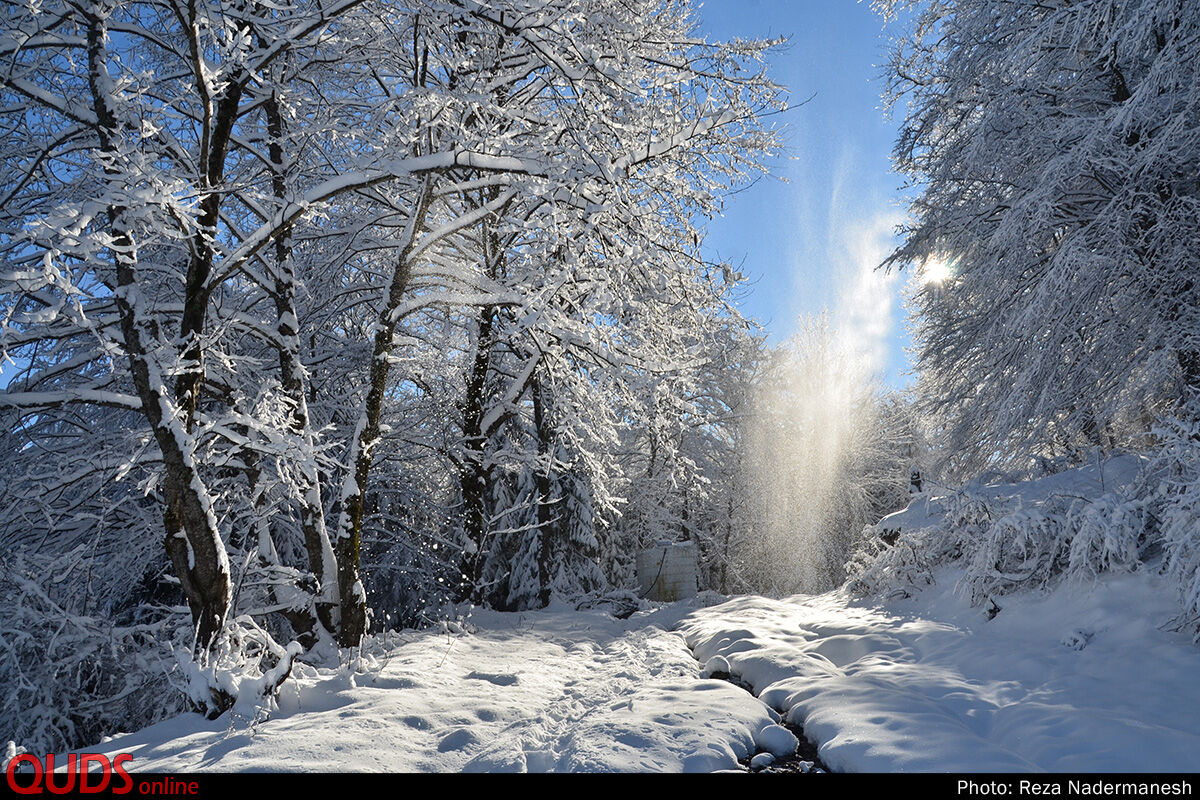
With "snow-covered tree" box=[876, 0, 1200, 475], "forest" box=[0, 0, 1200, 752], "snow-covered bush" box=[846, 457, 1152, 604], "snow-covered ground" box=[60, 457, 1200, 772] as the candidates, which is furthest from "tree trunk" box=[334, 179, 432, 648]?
"snow-covered tree" box=[876, 0, 1200, 475]

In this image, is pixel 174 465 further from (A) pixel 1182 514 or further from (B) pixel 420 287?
(A) pixel 1182 514

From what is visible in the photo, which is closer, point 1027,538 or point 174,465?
point 174,465

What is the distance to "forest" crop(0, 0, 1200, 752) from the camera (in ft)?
14.8

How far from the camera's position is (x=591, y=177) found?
16.5 feet

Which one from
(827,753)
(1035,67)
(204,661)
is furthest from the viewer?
(1035,67)

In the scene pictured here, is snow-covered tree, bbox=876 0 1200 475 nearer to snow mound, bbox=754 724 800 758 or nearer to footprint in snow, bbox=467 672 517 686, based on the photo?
snow mound, bbox=754 724 800 758

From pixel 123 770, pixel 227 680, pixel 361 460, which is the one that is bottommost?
pixel 123 770

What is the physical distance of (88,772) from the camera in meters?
2.83

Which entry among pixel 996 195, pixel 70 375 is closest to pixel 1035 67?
pixel 996 195

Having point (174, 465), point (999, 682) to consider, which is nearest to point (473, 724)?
point (174, 465)
